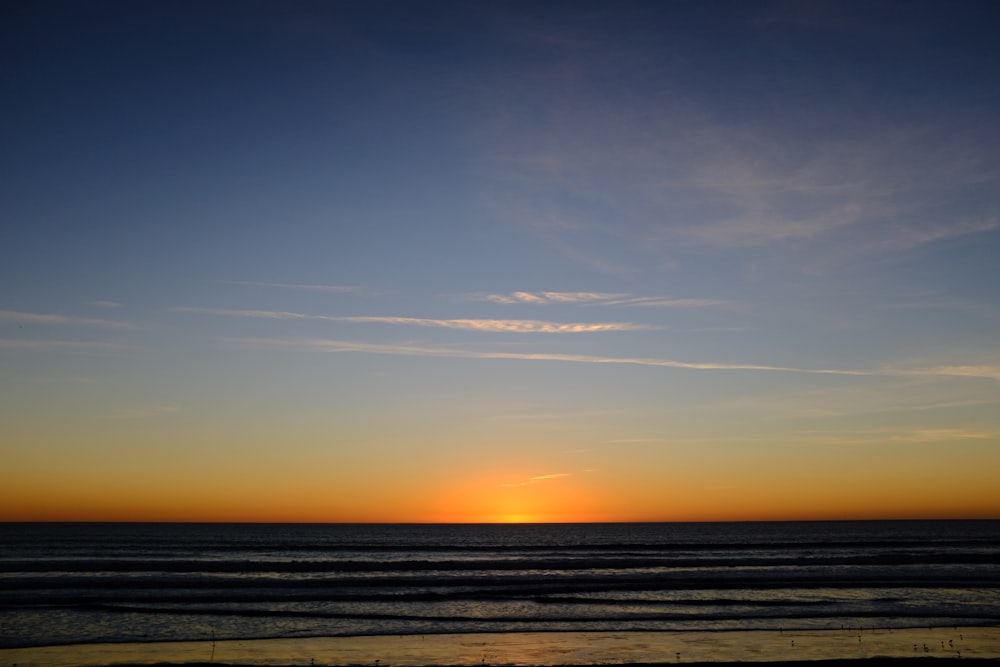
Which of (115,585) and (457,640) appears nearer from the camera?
(457,640)

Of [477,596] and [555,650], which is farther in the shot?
[477,596]

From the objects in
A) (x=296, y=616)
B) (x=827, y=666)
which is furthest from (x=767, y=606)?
(x=296, y=616)

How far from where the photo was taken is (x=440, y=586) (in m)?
42.8

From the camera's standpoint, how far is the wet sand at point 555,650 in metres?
20.9

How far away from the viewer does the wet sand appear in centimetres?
2091

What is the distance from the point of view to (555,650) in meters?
22.8

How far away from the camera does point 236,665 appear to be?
20.7 meters

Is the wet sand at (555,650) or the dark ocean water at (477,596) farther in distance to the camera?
the dark ocean water at (477,596)

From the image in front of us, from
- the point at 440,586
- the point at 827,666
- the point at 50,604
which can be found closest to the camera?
the point at 827,666

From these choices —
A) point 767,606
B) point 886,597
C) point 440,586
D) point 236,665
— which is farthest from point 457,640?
point 886,597

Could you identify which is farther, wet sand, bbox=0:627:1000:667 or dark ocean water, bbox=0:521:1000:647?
dark ocean water, bbox=0:521:1000:647

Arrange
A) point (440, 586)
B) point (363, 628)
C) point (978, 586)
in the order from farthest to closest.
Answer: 1. point (440, 586)
2. point (978, 586)
3. point (363, 628)

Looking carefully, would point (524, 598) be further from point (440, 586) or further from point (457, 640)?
point (457, 640)

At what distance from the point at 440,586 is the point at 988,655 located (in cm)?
2774
